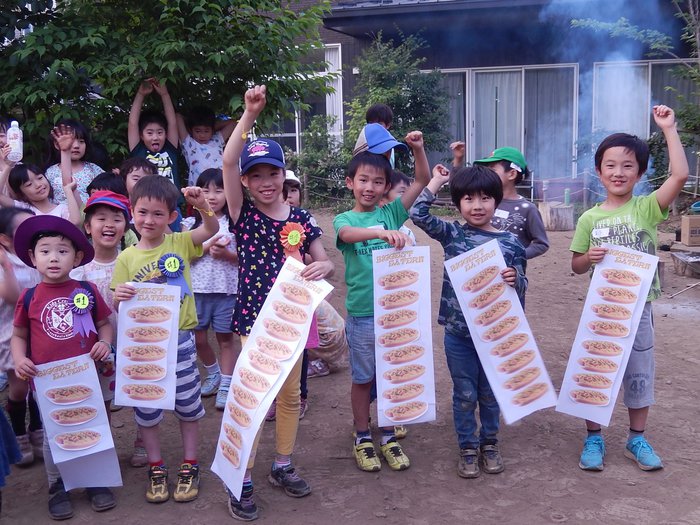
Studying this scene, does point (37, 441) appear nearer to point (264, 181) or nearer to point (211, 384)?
point (211, 384)

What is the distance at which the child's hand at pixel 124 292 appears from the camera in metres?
3.32

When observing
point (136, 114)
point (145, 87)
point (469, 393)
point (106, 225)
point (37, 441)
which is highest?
point (145, 87)

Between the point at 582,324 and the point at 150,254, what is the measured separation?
7.56 feet

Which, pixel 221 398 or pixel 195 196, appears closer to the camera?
pixel 195 196

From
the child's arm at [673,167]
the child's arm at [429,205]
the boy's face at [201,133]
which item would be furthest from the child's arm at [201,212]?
the boy's face at [201,133]

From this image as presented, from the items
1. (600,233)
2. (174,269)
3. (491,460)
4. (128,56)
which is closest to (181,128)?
(128,56)

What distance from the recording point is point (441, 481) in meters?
3.65

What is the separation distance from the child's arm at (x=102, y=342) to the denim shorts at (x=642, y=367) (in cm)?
272

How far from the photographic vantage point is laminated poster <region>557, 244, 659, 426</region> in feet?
11.7

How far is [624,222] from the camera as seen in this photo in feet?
12.1

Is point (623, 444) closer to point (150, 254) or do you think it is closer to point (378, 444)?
point (378, 444)

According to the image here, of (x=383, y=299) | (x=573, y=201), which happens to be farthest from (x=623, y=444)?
(x=573, y=201)

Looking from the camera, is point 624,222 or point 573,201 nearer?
point 624,222

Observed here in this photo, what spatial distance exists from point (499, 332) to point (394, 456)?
907 mm
